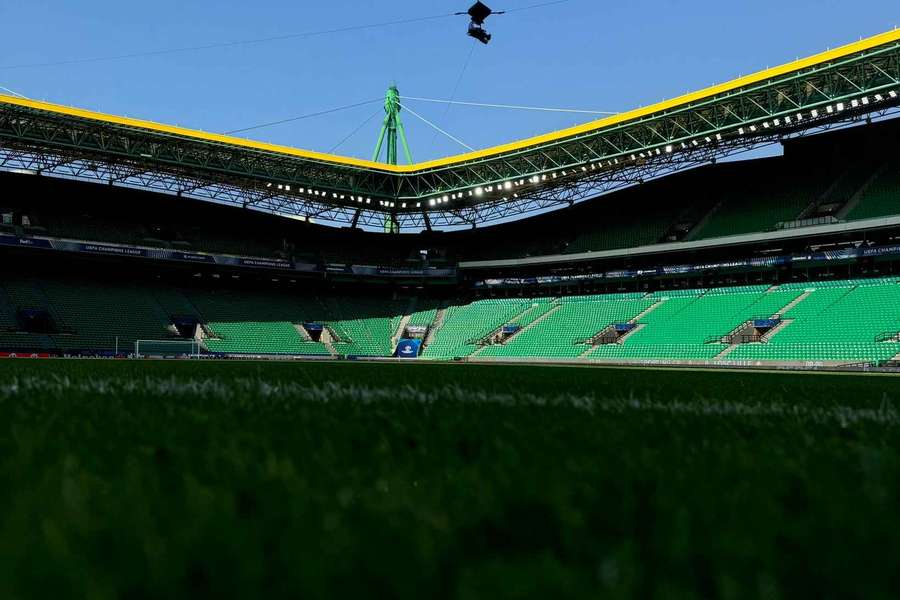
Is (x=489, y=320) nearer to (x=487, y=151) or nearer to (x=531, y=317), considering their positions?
(x=531, y=317)

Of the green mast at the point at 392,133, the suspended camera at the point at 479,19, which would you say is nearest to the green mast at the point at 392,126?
the green mast at the point at 392,133

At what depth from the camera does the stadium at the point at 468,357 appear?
35.8 inches

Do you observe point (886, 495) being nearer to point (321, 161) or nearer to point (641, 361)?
point (641, 361)

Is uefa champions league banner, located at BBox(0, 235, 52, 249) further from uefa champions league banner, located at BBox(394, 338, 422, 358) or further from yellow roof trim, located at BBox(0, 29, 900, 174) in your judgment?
uefa champions league banner, located at BBox(394, 338, 422, 358)

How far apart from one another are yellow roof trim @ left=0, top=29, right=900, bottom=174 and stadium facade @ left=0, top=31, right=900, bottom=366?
102 millimetres

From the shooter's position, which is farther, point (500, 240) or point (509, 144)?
point (500, 240)

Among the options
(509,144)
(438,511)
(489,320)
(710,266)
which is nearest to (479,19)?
(509,144)

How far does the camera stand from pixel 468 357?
38.3m

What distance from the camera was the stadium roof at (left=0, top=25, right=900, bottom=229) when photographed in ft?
81.4

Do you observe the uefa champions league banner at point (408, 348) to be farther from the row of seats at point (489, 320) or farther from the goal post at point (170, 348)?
the goal post at point (170, 348)

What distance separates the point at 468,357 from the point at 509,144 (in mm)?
13623

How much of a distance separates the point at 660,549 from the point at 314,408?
262cm

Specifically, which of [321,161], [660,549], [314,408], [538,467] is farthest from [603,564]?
[321,161]

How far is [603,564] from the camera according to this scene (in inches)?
30.4
